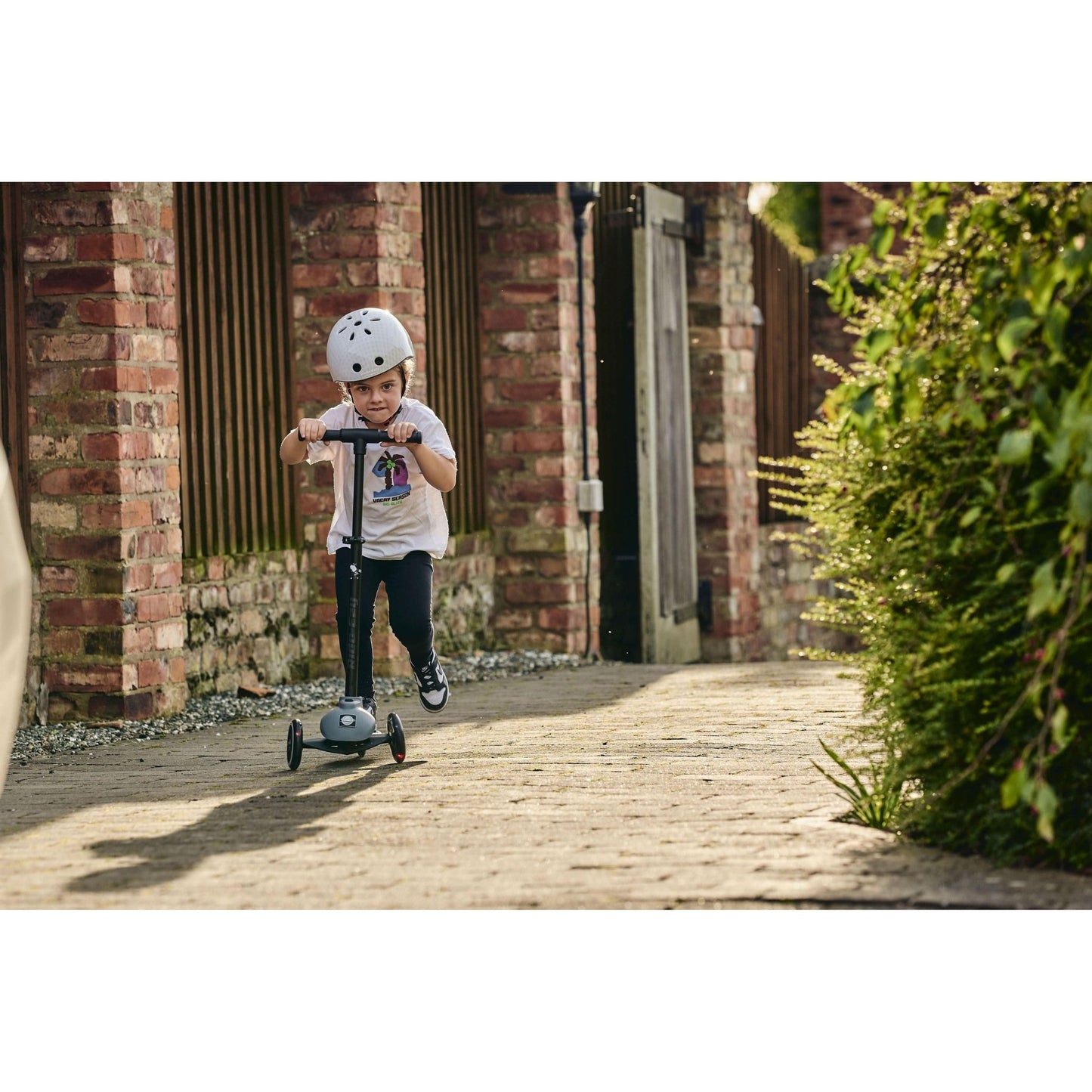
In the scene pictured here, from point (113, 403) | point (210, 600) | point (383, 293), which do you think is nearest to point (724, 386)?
point (383, 293)

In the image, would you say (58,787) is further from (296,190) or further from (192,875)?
(296,190)

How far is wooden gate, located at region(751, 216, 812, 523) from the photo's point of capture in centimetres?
1345

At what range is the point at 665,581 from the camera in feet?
36.9

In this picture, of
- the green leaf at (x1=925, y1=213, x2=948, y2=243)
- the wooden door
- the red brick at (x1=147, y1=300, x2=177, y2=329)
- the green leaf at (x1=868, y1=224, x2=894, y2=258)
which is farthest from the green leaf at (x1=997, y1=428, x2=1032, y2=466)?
the wooden door

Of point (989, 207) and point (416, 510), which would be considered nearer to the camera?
point (989, 207)

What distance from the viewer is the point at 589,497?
33.5 feet

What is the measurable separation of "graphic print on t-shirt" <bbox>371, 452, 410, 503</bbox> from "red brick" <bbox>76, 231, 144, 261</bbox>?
1508 mm

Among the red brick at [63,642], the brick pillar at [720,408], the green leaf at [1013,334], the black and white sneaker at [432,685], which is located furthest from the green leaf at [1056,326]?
the brick pillar at [720,408]

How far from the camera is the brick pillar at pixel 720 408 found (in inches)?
469

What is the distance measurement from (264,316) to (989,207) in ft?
16.3

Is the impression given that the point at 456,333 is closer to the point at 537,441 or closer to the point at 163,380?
the point at 537,441

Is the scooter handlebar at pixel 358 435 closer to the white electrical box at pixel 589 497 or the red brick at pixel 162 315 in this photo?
the red brick at pixel 162 315

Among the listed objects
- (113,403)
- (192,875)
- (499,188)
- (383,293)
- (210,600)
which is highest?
(499,188)

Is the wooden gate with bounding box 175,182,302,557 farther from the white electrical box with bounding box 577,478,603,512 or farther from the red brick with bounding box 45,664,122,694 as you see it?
the white electrical box with bounding box 577,478,603,512
